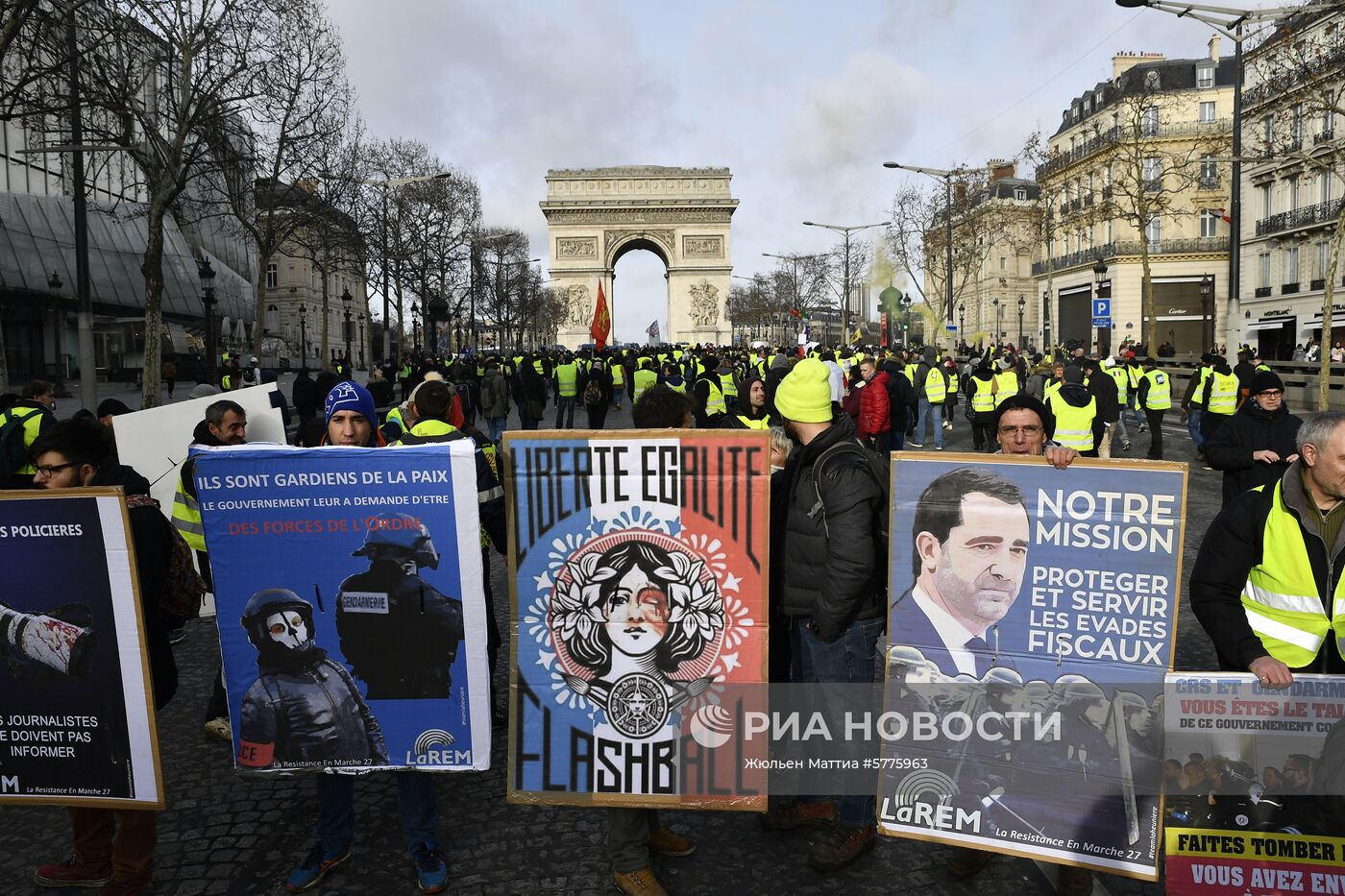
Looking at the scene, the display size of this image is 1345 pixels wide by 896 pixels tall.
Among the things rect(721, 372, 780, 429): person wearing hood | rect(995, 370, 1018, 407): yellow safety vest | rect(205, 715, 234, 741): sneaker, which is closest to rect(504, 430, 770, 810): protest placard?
rect(205, 715, 234, 741): sneaker

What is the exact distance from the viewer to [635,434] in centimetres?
375

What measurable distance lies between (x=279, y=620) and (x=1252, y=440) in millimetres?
6431

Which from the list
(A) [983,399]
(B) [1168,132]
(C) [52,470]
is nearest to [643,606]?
(C) [52,470]

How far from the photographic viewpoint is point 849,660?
400 centimetres

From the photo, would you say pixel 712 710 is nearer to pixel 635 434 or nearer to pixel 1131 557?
pixel 635 434

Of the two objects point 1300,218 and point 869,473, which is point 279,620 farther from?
point 1300,218

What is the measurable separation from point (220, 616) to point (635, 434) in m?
1.63

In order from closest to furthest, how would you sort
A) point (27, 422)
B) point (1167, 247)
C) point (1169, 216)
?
point (27, 422) → point (1169, 216) → point (1167, 247)

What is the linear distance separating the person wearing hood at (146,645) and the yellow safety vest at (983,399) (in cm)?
1297

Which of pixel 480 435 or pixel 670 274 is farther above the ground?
pixel 670 274

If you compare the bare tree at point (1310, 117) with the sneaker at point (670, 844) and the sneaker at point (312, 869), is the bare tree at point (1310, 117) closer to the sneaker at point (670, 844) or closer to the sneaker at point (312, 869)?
the sneaker at point (670, 844)

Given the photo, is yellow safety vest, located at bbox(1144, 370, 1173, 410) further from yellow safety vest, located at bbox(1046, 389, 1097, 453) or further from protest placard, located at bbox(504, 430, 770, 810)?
protest placard, located at bbox(504, 430, 770, 810)

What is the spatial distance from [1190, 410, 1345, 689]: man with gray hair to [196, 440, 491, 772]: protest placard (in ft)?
8.27

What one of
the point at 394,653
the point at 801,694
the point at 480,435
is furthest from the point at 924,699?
the point at 480,435
